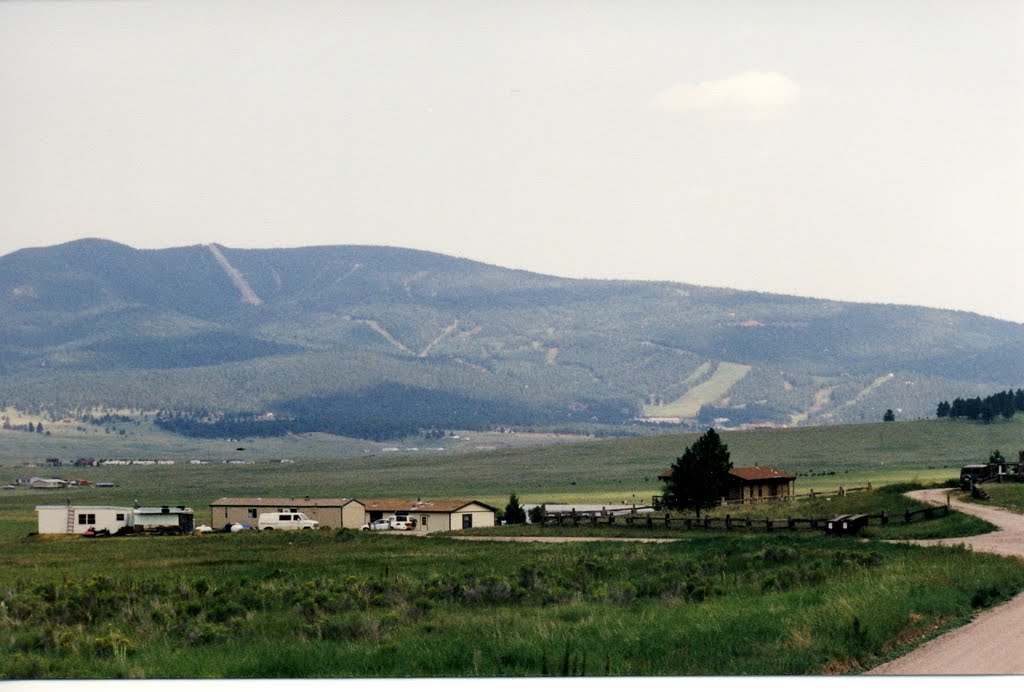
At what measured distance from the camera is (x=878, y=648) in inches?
826

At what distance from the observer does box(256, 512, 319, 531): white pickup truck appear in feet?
227

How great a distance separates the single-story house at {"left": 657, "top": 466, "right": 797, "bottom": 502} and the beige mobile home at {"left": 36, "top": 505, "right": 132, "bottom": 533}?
25.4 meters

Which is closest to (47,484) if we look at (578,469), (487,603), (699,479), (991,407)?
(578,469)

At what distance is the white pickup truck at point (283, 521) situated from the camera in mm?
69319

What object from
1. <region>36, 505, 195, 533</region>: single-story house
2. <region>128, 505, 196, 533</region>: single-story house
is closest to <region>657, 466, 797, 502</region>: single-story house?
<region>128, 505, 196, 533</region>: single-story house

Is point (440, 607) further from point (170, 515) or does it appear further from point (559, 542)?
point (170, 515)

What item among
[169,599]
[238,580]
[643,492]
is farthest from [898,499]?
[643,492]

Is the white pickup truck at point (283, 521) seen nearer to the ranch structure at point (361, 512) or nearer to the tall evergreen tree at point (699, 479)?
the ranch structure at point (361, 512)

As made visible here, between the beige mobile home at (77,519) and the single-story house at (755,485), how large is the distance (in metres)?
25.4

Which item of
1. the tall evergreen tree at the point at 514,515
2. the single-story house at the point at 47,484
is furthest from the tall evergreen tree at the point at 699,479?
the single-story house at the point at 47,484

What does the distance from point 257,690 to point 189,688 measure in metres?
1.08

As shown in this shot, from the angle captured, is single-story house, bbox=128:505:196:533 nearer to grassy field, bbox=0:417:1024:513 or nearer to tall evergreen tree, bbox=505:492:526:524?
tall evergreen tree, bbox=505:492:526:524

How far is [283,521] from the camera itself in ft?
231

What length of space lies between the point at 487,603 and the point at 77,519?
4400 centimetres
